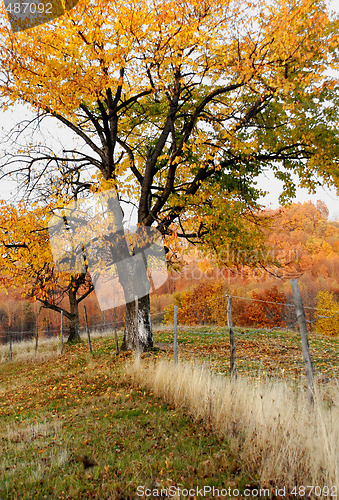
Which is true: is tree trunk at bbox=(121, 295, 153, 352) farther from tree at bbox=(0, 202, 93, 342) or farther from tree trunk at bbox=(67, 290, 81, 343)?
Result: tree trunk at bbox=(67, 290, 81, 343)

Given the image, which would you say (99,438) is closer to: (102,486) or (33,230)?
(102,486)

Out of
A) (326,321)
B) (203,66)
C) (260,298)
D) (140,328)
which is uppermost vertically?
(203,66)

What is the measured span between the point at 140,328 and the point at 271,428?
722cm

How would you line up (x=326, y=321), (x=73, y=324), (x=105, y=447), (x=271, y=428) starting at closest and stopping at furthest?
(x=271, y=428) < (x=105, y=447) < (x=73, y=324) < (x=326, y=321)

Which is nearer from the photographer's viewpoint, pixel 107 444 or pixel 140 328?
pixel 107 444

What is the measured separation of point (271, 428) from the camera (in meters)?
3.86

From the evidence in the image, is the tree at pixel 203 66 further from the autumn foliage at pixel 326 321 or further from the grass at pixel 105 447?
the autumn foliage at pixel 326 321

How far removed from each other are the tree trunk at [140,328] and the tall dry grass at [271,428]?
4922 millimetres

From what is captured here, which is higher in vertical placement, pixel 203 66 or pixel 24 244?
pixel 203 66

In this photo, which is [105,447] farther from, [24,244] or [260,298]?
[260,298]

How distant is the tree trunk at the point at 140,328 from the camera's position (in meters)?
10.7

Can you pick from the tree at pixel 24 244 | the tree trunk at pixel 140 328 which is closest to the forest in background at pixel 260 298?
the tree trunk at pixel 140 328

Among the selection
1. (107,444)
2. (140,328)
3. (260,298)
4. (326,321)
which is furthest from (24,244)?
(326,321)

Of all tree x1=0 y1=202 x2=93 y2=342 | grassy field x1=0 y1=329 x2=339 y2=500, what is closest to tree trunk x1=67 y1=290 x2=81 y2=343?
tree x1=0 y1=202 x2=93 y2=342
